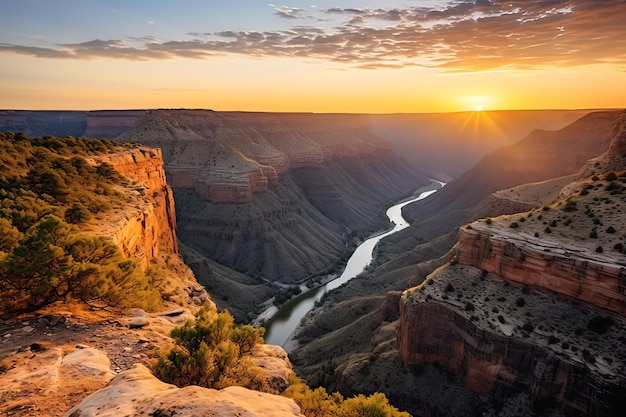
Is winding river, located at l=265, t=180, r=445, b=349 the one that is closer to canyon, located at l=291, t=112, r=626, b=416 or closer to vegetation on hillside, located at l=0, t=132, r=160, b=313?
canyon, located at l=291, t=112, r=626, b=416

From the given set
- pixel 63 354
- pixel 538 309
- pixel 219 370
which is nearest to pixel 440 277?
pixel 538 309

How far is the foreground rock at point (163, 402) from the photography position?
26.8ft

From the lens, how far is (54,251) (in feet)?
45.8

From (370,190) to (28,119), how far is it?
110478 millimetres

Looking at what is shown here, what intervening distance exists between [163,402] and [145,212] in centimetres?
1941

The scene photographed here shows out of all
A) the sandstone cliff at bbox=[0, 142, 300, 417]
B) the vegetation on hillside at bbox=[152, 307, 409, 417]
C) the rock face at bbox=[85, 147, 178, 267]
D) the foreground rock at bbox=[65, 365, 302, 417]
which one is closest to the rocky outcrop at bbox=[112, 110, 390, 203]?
the rock face at bbox=[85, 147, 178, 267]

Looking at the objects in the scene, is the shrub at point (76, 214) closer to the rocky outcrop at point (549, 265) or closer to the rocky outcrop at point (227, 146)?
the rocky outcrop at point (549, 265)

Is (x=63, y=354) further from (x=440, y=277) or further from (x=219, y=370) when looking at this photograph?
(x=440, y=277)

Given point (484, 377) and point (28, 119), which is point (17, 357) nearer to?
point (484, 377)

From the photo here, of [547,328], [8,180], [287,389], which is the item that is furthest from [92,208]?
[547,328]

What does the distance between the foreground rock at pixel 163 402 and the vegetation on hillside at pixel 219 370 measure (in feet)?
5.05

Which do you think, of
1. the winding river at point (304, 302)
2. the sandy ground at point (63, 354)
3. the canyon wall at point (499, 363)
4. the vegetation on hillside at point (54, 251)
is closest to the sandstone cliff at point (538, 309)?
the canyon wall at point (499, 363)

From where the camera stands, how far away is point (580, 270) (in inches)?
895

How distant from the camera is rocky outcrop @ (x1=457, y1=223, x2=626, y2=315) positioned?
2161 centimetres
